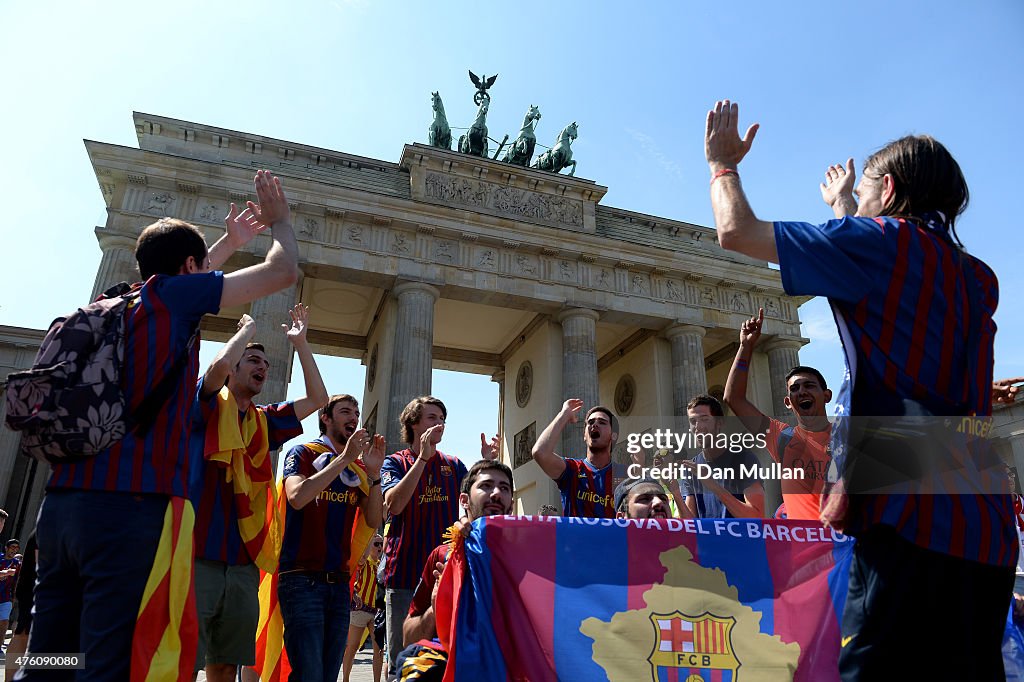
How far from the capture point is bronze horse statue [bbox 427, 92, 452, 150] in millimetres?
24734

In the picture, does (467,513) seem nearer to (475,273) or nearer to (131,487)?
(131,487)

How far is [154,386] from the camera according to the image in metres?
2.25

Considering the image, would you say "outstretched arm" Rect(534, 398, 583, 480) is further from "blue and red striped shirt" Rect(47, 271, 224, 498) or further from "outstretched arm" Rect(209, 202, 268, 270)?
"blue and red striped shirt" Rect(47, 271, 224, 498)

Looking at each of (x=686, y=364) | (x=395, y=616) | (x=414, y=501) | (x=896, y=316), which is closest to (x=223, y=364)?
(x=414, y=501)

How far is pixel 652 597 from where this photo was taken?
3520 mm

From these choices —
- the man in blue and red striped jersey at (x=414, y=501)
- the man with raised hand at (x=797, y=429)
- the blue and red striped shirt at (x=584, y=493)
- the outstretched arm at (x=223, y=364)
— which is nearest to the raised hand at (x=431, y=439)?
the man in blue and red striped jersey at (x=414, y=501)

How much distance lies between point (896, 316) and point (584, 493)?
358cm

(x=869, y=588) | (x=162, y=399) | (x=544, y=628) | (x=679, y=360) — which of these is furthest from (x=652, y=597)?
(x=679, y=360)

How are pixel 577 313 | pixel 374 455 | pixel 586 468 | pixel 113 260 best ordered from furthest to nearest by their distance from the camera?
pixel 577 313
pixel 113 260
pixel 586 468
pixel 374 455

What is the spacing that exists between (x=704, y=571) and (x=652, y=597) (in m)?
0.35

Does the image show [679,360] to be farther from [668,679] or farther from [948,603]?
[948,603]

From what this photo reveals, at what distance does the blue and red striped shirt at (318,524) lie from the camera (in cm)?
407

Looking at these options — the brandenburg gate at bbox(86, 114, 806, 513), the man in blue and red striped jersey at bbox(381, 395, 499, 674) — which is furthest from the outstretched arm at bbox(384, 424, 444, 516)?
the brandenburg gate at bbox(86, 114, 806, 513)

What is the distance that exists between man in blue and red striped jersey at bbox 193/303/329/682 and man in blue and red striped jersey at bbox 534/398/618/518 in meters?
1.97
